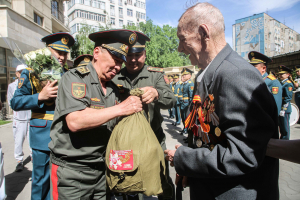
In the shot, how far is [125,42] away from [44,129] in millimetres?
1618

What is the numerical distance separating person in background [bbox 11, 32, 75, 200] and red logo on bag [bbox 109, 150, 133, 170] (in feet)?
4.59

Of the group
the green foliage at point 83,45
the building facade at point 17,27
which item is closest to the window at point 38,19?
the building facade at point 17,27

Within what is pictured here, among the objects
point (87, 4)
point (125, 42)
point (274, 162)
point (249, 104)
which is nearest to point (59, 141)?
point (125, 42)

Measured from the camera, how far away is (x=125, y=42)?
1943 millimetres

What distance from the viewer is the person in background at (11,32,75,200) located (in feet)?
7.61

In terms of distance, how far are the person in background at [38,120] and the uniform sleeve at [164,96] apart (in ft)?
4.38

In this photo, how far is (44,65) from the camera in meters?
2.34

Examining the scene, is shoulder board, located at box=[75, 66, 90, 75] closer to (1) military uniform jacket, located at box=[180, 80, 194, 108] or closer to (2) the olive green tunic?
(2) the olive green tunic

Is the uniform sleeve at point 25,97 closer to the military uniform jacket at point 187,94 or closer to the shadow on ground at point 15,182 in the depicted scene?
the shadow on ground at point 15,182

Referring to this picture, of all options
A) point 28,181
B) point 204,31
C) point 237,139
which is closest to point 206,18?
point 204,31

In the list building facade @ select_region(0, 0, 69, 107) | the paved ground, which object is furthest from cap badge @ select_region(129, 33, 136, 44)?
building facade @ select_region(0, 0, 69, 107)

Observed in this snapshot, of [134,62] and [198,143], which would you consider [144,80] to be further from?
[198,143]

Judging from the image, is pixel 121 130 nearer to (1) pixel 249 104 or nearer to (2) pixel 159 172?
(2) pixel 159 172

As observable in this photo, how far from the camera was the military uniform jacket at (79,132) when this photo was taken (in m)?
1.61
